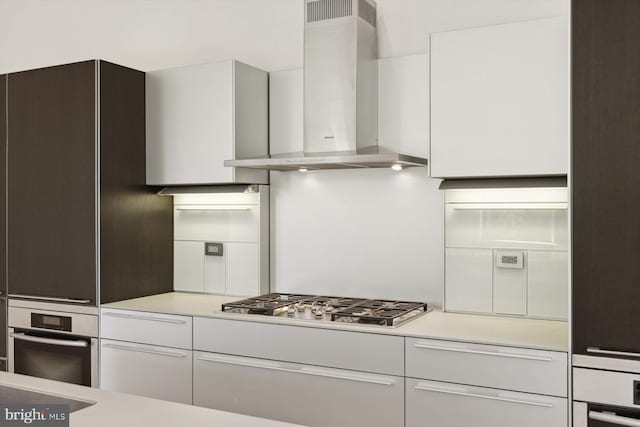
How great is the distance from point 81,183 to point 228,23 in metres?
1.32

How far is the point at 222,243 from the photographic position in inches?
151

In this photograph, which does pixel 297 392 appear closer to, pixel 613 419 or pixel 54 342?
pixel 613 419

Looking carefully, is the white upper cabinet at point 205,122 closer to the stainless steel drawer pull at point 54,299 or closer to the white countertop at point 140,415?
the stainless steel drawer pull at point 54,299

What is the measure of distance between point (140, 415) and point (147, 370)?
1788mm

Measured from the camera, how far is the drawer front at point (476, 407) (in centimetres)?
239

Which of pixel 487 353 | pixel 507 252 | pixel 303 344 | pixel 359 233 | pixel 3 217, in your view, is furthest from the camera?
pixel 3 217

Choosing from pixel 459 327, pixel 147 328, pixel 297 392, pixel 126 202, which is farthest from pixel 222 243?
pixel 459 327

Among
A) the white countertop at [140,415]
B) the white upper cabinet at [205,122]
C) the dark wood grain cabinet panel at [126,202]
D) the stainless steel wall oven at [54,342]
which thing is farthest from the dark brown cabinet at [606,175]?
the stainless steel wall oven at [54,342]

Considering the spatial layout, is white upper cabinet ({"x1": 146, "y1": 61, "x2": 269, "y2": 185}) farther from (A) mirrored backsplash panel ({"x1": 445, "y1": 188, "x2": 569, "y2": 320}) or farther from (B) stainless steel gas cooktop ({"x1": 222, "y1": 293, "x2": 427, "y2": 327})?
(A) mirrored backsplash panel ({"x1": 445, "y1": 188, "x2": 569, "y2": 320})

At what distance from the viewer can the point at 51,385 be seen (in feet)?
6.31

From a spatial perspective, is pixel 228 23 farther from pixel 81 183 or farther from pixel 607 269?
pixel 607 269

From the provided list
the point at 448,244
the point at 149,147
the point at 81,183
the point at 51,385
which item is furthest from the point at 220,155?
the point at 51,385

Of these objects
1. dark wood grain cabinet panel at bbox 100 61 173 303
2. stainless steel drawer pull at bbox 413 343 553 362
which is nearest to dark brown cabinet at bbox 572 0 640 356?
stainless steel drawer pull at bbox 413 343 553 362

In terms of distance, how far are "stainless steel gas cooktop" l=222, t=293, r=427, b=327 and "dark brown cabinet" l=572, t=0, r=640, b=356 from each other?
2.71ft
